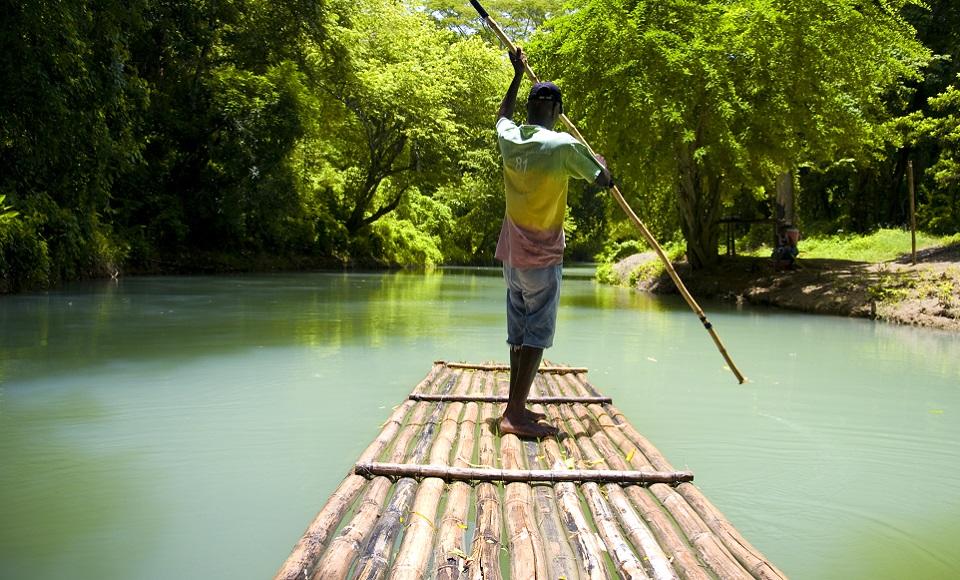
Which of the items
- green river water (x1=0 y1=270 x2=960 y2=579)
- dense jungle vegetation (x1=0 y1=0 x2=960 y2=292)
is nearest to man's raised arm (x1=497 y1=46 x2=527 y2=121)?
green river water (x1=0 y1=270 x2=960 y2=579)

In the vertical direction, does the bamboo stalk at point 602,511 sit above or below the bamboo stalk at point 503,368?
below

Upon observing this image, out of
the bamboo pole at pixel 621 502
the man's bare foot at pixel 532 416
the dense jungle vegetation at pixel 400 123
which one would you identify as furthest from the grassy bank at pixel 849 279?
the man's bare foot at pixel 532 416

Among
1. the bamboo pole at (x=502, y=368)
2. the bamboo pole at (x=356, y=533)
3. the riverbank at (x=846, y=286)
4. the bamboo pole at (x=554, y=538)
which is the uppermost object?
the riverbank at (x=846, y=286)

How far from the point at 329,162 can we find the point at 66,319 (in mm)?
22865

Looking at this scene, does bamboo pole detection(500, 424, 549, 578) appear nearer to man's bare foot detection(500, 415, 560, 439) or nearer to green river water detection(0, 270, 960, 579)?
man's bare foot detection(500, 415, 560, 439)

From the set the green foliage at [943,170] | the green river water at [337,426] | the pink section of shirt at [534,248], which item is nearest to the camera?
the green river water at [337,426]

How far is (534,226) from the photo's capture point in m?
4.29

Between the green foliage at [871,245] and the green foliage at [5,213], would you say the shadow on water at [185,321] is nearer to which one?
the green foliage at [5,213]

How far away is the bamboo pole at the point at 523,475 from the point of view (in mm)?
3414

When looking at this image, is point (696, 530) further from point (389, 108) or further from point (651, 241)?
point (389, 108)

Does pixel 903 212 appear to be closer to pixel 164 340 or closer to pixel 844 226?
pixel 844 226

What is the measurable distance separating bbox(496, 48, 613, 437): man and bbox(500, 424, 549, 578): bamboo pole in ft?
2.40

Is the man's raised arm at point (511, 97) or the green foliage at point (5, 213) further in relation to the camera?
the green foliage at point (5, 213)

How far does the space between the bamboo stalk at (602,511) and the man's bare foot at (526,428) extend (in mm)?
108
